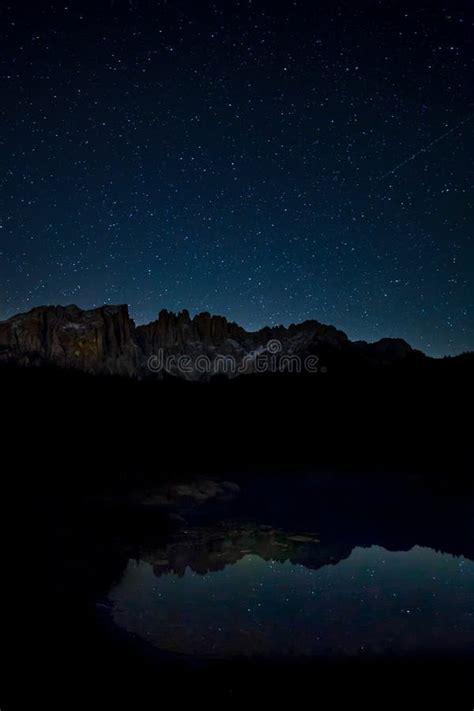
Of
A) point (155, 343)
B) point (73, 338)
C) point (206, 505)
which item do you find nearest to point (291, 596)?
point (206, 505)

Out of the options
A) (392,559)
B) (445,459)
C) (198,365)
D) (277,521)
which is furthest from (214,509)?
(198,365)

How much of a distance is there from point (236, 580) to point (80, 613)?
21.0 feet

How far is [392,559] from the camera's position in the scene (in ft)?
76.6

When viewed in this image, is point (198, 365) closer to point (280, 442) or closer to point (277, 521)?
point (280, 442)

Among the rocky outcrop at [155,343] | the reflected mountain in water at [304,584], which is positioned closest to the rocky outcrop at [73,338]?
the rocky outcrop at [155,343]

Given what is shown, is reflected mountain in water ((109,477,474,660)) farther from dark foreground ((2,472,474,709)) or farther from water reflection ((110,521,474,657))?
dark foreground ((2,472,474,709))
